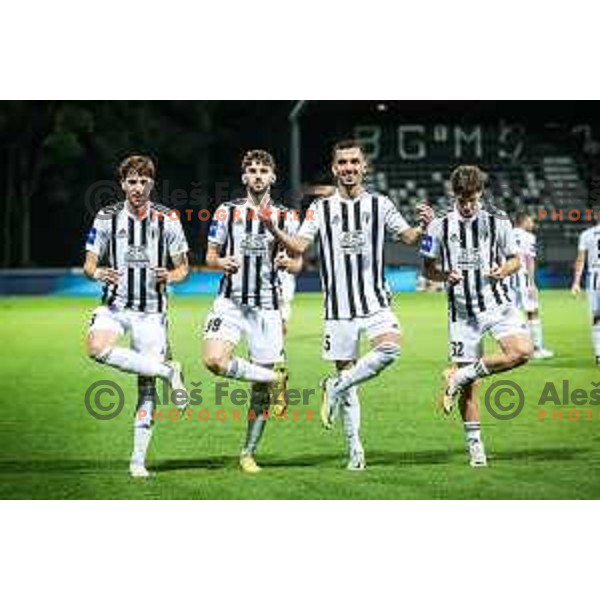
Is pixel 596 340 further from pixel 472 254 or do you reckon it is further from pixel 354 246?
pixel 354 246

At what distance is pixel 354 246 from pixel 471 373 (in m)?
0.79

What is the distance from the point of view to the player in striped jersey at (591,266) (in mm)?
7773

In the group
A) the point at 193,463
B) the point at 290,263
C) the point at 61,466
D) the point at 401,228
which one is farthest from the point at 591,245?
the point at 61,466

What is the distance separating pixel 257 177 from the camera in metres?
7.37

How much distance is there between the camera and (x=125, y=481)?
7.15 meters

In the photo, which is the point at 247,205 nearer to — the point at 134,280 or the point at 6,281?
the point at 134,280

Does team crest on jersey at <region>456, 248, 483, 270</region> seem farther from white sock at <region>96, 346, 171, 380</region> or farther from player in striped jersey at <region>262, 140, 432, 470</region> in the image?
white sock at <region>96, 346, 171, 380</region>

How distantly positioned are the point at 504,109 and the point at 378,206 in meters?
0.78

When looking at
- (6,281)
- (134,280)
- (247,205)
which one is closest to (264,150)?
(247,205)

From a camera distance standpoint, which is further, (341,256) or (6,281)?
(6,281)

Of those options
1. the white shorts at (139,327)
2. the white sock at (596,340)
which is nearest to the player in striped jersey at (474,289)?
the white sock at (596,340)

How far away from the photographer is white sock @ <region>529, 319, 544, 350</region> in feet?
24.9

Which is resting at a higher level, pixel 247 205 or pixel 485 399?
pixel 247 205

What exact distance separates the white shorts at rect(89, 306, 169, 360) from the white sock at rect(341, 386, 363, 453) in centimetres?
87
